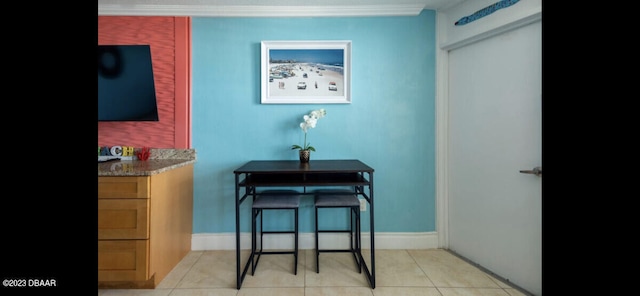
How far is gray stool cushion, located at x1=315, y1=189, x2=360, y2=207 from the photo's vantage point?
192 centimetres

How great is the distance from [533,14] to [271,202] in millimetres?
2118

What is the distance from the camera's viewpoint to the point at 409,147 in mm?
2373

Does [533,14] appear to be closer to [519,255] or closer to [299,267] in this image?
[519,255]

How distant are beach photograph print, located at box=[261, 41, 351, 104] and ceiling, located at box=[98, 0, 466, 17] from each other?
27 centimetres

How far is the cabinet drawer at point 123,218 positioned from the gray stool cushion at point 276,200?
27.1 inches

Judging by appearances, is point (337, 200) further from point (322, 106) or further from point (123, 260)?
point (123, 260)

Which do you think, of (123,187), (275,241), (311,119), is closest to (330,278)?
(275,241)

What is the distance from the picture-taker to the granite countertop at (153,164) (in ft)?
5.47

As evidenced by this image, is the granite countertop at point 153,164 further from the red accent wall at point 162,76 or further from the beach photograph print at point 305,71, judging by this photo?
the beach photograph print at point 305,71

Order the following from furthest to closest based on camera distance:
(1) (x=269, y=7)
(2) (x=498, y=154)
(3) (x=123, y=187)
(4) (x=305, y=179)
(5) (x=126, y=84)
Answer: (1) (x=269, y=7), (5) (x=126, y=84), (2) (x=498, y=154), (4) (x=305, y=179), (3) (x=123, y=187)

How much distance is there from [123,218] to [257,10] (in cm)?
187

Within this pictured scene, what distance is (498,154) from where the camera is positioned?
1949 mm

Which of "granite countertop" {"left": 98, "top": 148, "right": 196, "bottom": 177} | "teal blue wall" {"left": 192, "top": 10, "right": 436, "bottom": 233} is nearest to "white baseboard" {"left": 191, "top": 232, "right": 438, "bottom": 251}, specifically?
"teal blue wall" {"left": 192, "top": 10, "right": 436, "bottom": 233}
